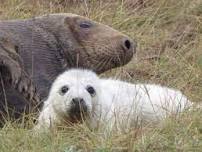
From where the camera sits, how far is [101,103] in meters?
7.23

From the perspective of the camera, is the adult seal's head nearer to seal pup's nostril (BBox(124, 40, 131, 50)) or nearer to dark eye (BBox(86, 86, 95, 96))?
seal pup's nostril (BBox(124, 40, 131, 50))

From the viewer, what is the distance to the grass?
243 inches

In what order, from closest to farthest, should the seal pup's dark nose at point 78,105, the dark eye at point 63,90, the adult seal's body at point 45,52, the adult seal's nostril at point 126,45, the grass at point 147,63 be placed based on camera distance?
the grass at point 147,63
the seal pup's dark nose at point 78,105
the dark eye at point 63,90
the adult seal's body at point 45,52
the adult seal's nostril at point 126,45

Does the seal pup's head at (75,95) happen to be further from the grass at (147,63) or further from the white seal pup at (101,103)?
the grass at (147,63)

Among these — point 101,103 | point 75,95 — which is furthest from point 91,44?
point 75,95

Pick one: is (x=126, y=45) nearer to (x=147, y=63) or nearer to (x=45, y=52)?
(x=45, y=52)

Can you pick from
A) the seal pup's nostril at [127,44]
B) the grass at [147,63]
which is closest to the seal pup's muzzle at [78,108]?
the grass at [147,63]

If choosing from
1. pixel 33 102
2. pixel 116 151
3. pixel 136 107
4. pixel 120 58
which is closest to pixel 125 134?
pixel 116 151

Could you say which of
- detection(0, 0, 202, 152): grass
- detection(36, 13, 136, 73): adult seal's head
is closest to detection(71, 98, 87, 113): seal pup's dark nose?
detection(0, 0, 202, 152): grass

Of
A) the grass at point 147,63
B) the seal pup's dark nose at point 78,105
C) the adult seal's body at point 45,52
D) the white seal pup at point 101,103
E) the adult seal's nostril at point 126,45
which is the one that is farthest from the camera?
the adult seal's nostril at point 126,45

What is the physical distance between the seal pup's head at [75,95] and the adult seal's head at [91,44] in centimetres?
139

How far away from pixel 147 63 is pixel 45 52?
6.09 feet

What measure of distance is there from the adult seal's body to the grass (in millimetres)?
715

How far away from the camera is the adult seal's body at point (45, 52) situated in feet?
26.3
